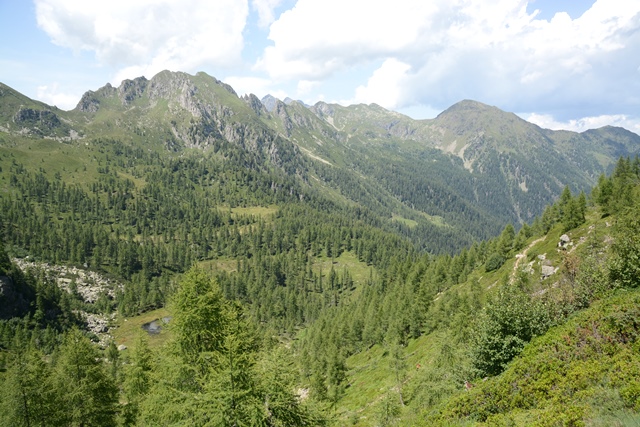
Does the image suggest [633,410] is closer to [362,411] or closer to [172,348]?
[172,348]

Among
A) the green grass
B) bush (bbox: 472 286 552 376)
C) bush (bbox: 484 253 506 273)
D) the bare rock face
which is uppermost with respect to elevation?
bush (bbox: 472 286 552 376)

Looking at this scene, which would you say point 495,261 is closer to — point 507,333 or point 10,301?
point 507,333

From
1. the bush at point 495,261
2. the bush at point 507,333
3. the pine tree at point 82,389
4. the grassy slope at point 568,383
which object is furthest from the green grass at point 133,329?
the grassy slope at point 568,383

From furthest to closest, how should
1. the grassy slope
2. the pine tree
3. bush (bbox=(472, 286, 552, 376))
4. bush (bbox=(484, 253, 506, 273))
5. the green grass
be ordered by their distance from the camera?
the green grass → bush (bbox=(484, 253, 506, 273)) → the pine tree → bush (bbox=(472, 286, 552, 376)) → the grassy slope

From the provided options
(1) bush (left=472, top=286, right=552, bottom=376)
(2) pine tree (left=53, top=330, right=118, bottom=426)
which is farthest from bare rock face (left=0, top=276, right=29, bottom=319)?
(1) bush (left=472, top=286, right=552, bottom=376)

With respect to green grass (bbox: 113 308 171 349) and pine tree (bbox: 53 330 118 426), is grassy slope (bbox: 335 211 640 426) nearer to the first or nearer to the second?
pine tree (bbox: 53 330 118 426)

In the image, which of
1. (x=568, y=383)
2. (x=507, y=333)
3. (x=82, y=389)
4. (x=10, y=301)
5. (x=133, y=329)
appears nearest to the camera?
(x=568, y=383)

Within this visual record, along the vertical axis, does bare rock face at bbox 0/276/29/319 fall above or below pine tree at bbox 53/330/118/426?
below

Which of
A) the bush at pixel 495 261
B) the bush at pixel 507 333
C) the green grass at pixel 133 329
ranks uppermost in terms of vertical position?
the bush at pixel 507 333

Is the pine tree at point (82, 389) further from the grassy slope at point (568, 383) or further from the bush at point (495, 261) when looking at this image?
the bush at point (495, 261)

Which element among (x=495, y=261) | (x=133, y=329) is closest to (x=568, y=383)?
(x=495, y=261)

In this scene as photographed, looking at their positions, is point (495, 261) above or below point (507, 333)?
below

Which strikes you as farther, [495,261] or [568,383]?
[495,261]

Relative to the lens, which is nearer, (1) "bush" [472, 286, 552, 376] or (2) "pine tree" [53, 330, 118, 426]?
(1) "bush" [472, 286, 552, 376]
